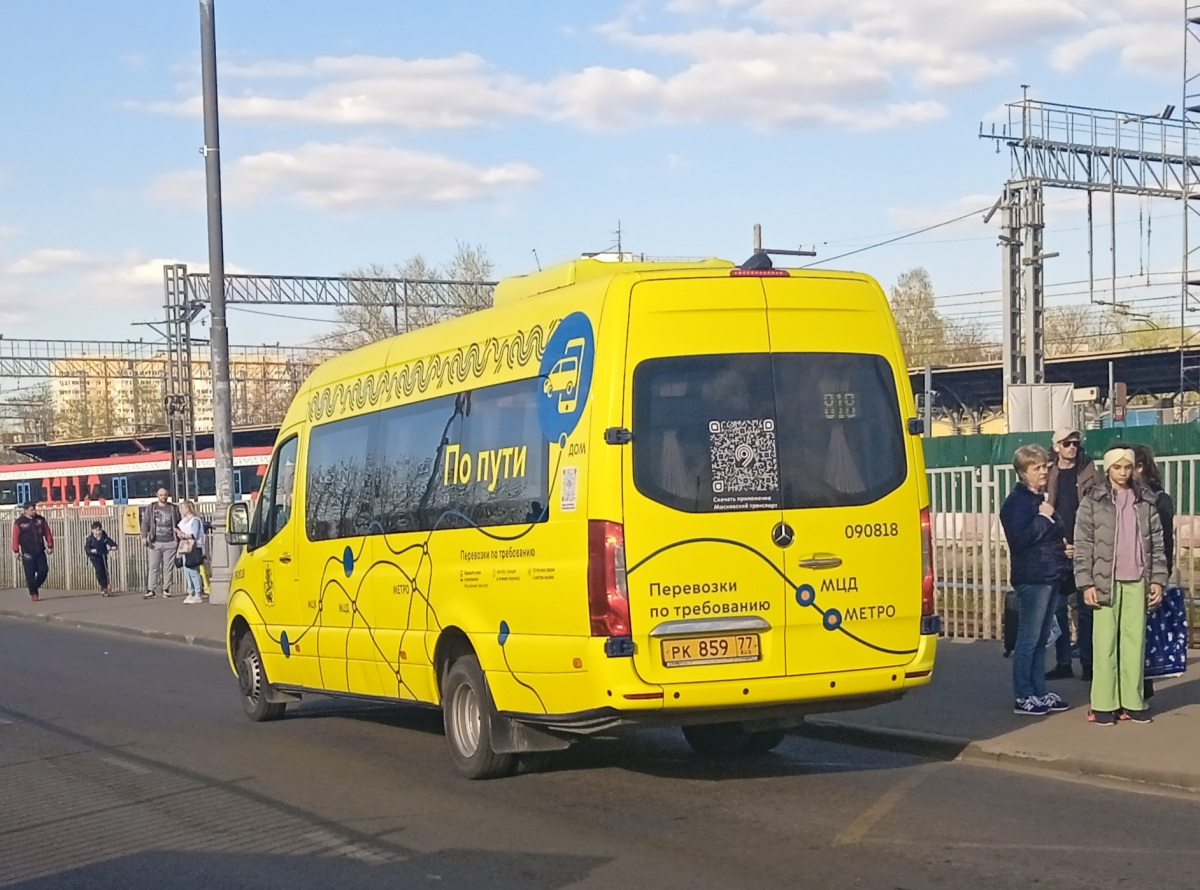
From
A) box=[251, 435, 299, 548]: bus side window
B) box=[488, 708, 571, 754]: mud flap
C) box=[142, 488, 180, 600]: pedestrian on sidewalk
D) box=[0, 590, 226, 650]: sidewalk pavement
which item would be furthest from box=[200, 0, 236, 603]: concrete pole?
box=[488, 708, 571, 754]: mud flap

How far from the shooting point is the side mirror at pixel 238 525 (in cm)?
1274

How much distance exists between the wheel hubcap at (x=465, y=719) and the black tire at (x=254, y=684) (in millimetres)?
3517

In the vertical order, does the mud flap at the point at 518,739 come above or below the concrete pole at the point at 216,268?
below

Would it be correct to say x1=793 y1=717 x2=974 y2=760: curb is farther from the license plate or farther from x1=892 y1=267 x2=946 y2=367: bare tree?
x1=892 y1=267 x2=946 y2=367: bare tree

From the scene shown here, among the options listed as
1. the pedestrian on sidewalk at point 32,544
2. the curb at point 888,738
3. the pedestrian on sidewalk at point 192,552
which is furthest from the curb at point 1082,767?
the pedestrian on sidewalk at point 32,544

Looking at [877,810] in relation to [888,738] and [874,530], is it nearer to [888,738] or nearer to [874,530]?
[874,530]

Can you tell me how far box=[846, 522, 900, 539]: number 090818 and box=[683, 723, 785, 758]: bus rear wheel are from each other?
80.4 inches

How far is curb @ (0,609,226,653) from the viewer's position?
67.3 feet

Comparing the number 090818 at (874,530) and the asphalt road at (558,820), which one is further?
the number 090818 at (874,530)

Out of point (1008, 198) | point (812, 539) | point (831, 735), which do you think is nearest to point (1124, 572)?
point (831, 735)

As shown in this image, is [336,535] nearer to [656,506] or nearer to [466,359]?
[466,359]

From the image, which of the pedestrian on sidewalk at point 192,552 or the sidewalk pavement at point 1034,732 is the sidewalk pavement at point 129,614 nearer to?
the pedestrian on sidewalk at point 192,552

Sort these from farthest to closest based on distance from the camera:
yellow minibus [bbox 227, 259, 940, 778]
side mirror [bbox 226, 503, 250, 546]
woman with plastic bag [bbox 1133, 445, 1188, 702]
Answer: side mirror [bbox 226, 503, 250, 546] < woman with plastic bag [bbox 1133, 445, 1188, 702] < yellow minibus [bbox 227, 259, 940, 778]

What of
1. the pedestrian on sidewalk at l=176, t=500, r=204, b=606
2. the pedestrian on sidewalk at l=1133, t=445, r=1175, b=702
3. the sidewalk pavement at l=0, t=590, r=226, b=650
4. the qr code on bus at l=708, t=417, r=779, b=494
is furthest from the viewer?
the pedestrian on sidewalk at l=176, t=500, r=204, b=606
